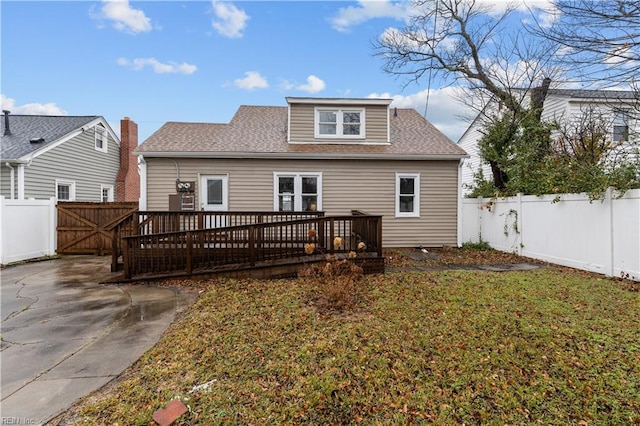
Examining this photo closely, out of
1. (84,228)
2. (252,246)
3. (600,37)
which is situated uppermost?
(600,37)

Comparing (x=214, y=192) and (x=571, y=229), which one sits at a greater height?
(x=214, y=192)

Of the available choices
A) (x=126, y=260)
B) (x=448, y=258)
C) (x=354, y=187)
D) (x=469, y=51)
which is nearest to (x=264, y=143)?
(x=354, y=187)

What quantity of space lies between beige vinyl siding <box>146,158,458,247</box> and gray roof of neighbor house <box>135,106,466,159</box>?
1.12ft

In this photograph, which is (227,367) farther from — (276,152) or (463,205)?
(463,205)

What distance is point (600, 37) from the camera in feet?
21.8

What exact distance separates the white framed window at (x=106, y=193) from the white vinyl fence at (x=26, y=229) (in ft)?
21.3

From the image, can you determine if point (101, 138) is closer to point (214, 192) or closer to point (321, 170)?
point (214, 192)

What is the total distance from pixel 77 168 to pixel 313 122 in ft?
37.1

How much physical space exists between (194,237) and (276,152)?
13.2 feet

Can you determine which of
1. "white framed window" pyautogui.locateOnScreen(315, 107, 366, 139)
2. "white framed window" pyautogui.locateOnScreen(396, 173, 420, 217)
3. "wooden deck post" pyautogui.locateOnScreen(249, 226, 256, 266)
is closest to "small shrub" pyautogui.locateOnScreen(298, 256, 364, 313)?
"wooden deck post" pyautogui.locateOnScreen(249, 226, 256, 266)

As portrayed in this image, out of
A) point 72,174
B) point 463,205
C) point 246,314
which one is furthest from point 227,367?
point 72,174

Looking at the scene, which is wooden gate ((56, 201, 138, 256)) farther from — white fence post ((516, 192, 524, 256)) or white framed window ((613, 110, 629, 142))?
white framed window ((613, 110, 629, 142))

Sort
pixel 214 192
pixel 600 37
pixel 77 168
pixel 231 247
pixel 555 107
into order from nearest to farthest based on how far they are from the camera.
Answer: pixel 600 37
pixel 231 247
pixel 214 192
pixel 77 168
pixel 555 107

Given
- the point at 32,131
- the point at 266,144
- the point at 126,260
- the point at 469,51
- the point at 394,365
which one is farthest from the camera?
the point at 32,131
